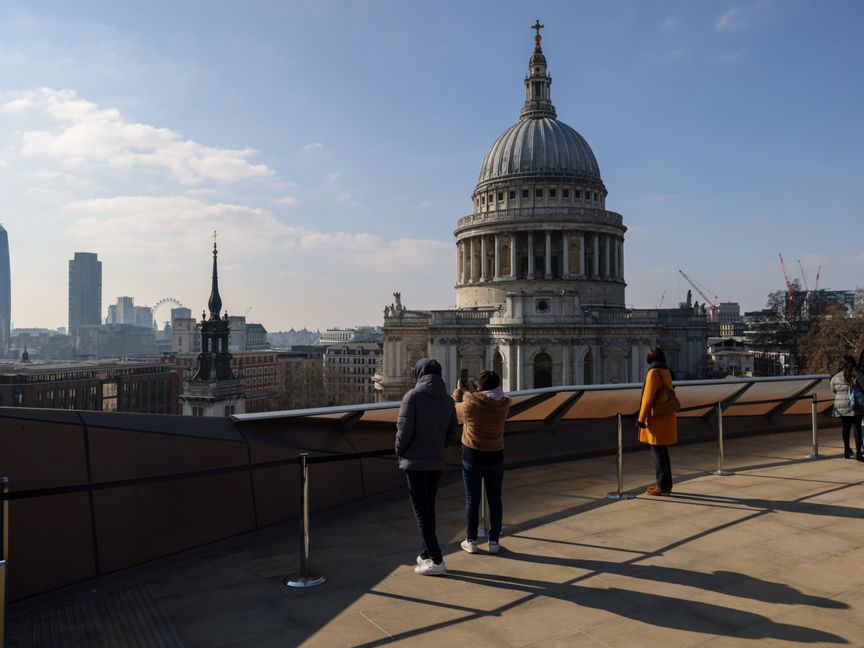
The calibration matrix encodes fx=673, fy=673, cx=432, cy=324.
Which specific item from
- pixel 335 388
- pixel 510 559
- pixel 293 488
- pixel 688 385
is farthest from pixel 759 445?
A: pixel 335 388

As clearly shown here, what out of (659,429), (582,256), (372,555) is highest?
(582,256)

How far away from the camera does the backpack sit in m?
11.9

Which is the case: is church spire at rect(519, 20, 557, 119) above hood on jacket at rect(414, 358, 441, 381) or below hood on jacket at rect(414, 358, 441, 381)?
above

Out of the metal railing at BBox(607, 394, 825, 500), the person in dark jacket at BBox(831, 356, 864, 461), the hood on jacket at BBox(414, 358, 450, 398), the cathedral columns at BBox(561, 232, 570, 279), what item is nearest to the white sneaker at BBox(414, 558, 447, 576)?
the hood on jacket at BBox(414, 358, 450, 398)

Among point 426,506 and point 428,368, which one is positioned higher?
point 428,368

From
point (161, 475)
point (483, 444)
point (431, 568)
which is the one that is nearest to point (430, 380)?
point (483, 444)

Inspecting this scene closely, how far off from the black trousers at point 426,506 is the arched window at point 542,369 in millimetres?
52516

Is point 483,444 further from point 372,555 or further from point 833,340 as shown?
point 833,340

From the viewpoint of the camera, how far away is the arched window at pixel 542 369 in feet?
192

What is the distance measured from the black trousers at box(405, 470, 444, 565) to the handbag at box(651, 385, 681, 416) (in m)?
3.95

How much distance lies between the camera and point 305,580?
20.6 feet

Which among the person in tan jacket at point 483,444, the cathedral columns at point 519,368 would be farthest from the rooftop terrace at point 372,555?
the cathedral columns at point 519,368

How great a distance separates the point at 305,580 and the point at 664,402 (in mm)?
5519

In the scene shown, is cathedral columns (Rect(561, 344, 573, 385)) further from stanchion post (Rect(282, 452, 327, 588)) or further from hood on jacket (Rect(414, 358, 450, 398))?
stanchion post (Rect(282, 452, 327, 588))
